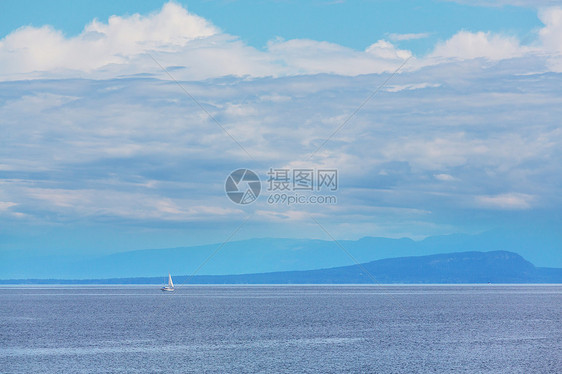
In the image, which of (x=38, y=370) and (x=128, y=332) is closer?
(x=38, y=370)

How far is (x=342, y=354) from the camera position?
86750mm

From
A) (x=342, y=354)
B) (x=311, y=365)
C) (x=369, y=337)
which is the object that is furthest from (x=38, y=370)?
(x=369, y=337)

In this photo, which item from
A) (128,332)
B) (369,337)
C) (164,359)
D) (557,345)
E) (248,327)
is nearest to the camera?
(164,359)

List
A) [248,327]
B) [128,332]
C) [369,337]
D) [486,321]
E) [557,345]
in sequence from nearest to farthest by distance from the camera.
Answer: [557,345]
[369,337]
[128,332]
[248,327]
[486,321]

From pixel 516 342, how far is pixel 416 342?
553 inches

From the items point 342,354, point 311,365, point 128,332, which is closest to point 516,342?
point 342,354

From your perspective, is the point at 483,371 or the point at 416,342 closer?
the point at 483,371

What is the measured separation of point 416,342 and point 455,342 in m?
5.50

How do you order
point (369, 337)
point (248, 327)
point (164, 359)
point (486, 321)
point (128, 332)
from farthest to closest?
point (486, 321)
point (248, 327)
point (128, 332)
point (369, 337)
point (164, 359)

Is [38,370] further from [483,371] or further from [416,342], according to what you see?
[416,342]

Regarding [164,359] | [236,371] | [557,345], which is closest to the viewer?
[236,371]

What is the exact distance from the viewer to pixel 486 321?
491 ft

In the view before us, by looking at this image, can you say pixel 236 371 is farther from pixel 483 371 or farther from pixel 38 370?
pixel 483 371

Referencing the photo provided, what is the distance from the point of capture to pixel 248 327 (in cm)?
12900
